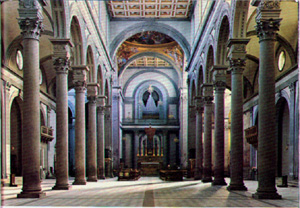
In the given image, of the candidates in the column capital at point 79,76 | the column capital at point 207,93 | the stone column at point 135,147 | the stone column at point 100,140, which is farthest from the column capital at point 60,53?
the stone column at point 135,147

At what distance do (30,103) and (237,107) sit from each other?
699cm

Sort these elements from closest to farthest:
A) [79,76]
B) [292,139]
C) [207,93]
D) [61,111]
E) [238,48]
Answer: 1. [238,48]
2. [61,111]
3. [79,76]
4. [292,139]
5. [207,93]

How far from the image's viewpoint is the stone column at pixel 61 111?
14.1m

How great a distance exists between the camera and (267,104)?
10344mm

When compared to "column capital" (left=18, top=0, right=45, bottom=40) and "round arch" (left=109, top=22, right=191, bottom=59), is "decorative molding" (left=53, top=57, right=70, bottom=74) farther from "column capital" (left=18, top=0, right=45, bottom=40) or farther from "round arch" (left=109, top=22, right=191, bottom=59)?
"round arch" (left=109, top=22, right=191, bottom=59)

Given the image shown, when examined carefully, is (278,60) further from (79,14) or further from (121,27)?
(121,27)

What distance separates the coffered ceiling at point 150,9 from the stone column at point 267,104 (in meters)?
17.2

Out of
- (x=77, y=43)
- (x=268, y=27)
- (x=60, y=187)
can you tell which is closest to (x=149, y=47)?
(x=77, y=43)

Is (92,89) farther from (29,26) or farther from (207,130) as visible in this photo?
(29,26)

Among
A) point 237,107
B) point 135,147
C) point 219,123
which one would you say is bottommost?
point 135,147

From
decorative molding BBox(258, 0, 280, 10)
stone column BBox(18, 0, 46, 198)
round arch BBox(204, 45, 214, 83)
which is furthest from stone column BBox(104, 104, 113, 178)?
decorative molding BBox(258, 0, 280, 10)

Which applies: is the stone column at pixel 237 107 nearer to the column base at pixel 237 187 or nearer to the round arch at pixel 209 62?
the column base at pixel 237 187

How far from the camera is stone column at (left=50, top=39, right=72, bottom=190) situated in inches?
556

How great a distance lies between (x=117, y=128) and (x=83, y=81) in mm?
19097
